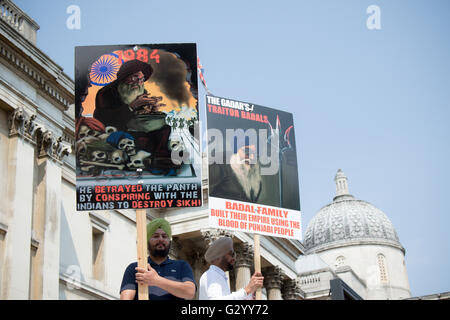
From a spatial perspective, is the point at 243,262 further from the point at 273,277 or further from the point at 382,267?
the point at 382,267

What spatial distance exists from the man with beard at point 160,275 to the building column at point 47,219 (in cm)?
1238

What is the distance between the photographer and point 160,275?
779 centimetres

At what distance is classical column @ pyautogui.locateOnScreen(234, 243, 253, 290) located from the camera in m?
32.0

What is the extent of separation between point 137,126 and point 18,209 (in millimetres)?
11407

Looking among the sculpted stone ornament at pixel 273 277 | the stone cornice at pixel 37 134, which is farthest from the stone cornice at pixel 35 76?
the sculpted stone ornament at pixel 273 277

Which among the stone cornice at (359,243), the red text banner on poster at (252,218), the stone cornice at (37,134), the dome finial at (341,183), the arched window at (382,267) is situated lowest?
the red text banner on poster at (252,218)

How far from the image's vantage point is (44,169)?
20.9 metres

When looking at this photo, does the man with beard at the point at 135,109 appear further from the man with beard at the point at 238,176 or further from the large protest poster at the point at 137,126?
the man with beard at the point at 238,176

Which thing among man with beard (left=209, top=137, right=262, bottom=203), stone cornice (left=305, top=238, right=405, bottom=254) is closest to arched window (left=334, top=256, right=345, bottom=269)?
stone cornice (left=305, top=238, right=405, bottom=254)

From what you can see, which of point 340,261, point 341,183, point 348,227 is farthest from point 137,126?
point 341,183

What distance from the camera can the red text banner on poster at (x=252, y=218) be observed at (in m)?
10.2

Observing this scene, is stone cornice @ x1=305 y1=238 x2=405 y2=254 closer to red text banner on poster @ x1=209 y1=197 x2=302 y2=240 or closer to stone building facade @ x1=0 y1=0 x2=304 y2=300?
stone building facade @ x1=0 y1=0 x2=304 y2=300
